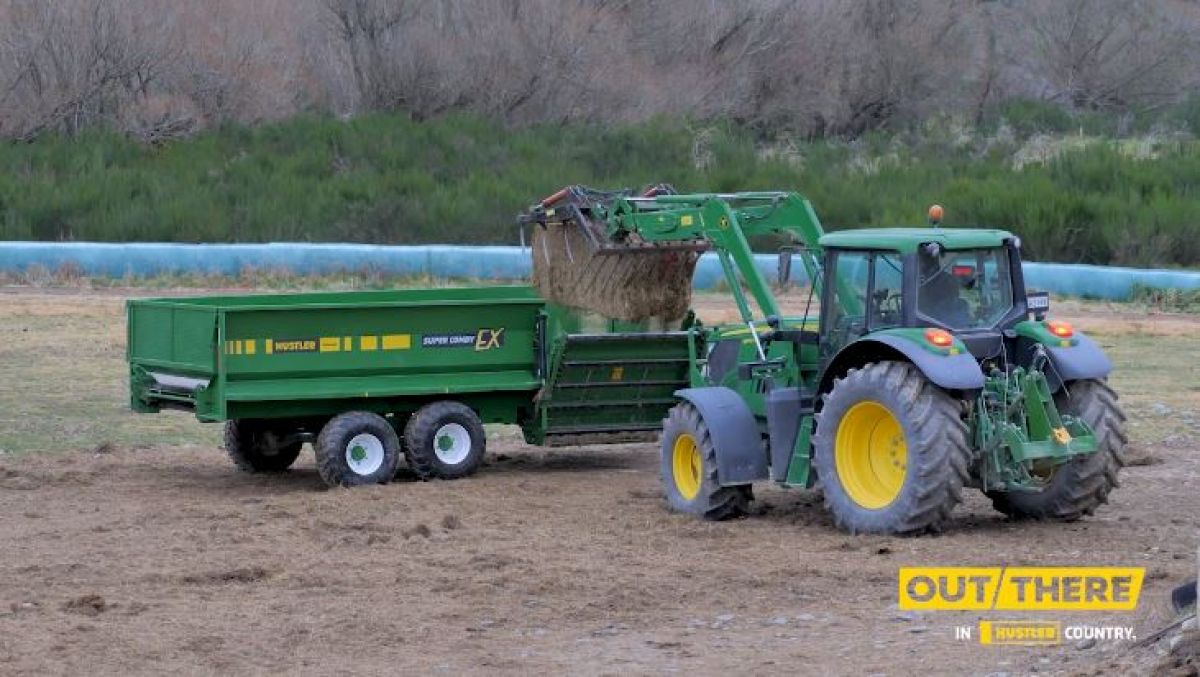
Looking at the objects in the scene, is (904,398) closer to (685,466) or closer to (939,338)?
(939,338)

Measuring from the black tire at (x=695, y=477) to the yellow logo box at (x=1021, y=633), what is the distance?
343 cm

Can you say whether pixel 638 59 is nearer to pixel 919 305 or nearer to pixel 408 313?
pixel 408 313

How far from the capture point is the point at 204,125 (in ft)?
124

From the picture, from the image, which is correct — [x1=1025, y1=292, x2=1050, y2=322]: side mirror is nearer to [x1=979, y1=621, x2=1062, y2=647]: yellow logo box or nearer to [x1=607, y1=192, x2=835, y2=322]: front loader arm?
[x1=607, y1=192, x2=835, y2=322]: front loader arm

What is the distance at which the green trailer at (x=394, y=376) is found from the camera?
13609 mm

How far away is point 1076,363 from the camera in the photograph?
11.4m

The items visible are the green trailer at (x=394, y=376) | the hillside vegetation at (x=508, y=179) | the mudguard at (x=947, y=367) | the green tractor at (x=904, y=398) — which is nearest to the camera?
the mudguard at (x=947, y=367)

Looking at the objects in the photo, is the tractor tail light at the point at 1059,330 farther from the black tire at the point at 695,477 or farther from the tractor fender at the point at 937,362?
the black tire at the point at 695,477

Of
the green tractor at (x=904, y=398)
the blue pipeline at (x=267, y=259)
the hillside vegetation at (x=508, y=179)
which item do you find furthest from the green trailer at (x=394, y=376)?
the hillside vegetation at (x=508, y=179)

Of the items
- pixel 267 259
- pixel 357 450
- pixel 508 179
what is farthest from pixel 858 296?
pixel 508 179

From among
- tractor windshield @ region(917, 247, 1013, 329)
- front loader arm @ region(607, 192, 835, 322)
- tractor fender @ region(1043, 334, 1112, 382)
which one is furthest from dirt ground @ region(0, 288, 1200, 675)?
front loader arm @ region(607, 192, 835, 322)

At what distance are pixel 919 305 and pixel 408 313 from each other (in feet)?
13.9

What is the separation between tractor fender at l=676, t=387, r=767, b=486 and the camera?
1201cm

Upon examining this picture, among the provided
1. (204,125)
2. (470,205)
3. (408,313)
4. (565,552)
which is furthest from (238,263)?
(565,552)
